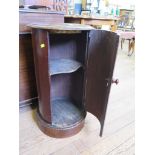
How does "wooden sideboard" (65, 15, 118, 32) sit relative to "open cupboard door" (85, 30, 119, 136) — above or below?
above

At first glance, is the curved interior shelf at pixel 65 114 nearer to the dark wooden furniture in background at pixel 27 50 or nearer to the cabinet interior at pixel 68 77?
the cabinet interior at pixel 68 77

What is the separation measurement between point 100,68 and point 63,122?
557mm

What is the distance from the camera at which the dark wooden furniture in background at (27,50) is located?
4.82ft

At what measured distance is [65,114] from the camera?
5.16 ft

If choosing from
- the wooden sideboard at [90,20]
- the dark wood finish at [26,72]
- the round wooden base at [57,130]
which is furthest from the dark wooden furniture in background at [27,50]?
the wooden sideboard at [90,20]

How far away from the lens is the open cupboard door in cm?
119

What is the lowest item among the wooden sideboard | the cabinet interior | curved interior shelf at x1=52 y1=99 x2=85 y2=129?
curved interior shelf at x1=52 y1=99 x2=85 y2=129

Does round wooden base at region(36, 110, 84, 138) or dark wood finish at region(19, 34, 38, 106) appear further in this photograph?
dark wood finish at region(19, 34, 38, 106)

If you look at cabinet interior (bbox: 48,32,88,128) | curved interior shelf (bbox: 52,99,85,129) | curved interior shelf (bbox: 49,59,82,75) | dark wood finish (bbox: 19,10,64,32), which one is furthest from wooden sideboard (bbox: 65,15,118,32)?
curved interior shelf (bbox: 52,99,85,129)

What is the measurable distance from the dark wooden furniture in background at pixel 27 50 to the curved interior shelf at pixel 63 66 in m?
0.28

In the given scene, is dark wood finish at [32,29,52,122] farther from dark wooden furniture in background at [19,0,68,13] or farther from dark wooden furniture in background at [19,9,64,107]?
dark wooden furniture in background at [19,0,68,13]

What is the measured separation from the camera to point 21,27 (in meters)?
1.45

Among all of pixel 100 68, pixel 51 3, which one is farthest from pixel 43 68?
pixel 51 3
